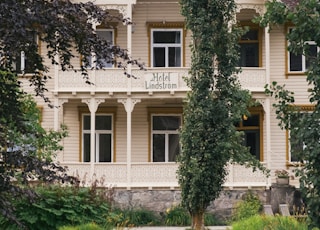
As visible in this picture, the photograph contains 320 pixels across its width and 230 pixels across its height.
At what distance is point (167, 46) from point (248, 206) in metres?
7.43

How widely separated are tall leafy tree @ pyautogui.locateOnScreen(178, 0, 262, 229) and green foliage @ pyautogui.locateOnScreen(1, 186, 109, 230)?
5340 mm

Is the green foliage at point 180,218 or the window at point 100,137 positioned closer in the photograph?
the green foliage at point 180,218

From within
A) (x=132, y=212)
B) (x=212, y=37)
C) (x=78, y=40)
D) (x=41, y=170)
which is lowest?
(x=132, y=212)

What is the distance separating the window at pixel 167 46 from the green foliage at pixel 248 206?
6.26 m

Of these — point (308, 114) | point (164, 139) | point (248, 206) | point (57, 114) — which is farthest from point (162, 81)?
point (308, 114)

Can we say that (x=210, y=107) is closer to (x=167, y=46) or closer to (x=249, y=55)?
(x=167, y=46)

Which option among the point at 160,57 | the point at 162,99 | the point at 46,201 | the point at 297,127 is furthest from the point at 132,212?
the point at 297,127

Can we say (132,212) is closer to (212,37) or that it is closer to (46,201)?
(212,37)

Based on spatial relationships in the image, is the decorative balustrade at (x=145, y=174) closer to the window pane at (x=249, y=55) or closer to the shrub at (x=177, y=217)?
the shrub at (x=177, y=217)

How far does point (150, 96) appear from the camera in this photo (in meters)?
26.9

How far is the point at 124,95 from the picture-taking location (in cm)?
2678

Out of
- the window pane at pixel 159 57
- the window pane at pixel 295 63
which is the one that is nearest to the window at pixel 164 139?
the window pane at pixel 159 57

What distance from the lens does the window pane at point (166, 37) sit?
28.9 meters

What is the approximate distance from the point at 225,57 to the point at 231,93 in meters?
0.98
